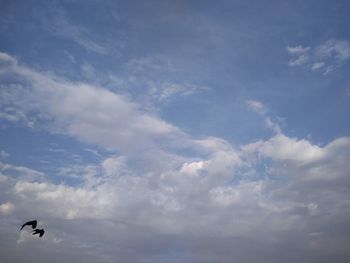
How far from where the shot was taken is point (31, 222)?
44906 millimetres
